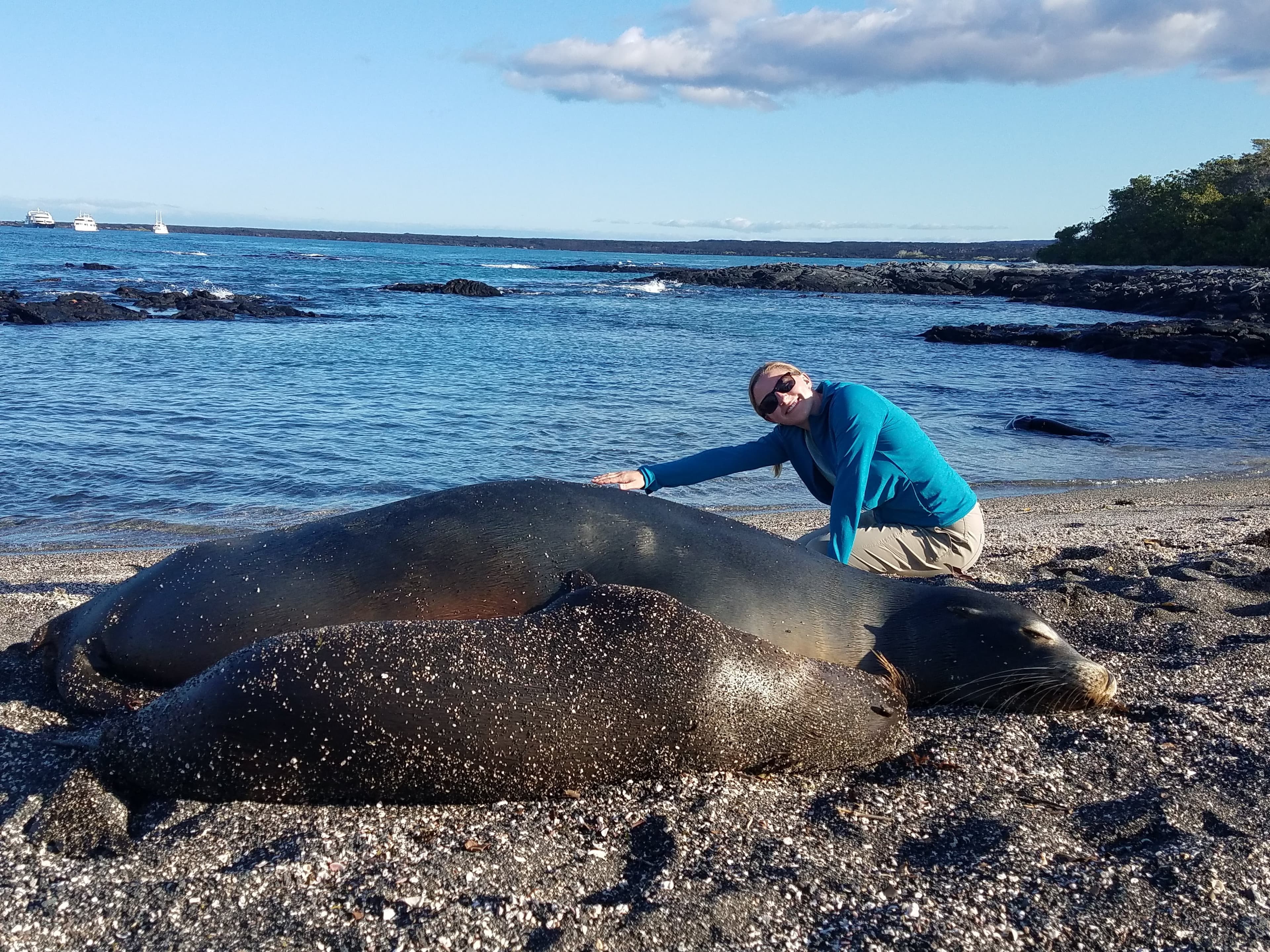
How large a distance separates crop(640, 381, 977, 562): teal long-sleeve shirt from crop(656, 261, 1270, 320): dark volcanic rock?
111 feet

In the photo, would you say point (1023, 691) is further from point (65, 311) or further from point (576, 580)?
point (65, 311)

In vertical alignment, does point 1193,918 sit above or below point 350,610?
below

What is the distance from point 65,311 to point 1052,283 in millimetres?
47894

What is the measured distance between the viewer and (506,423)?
17562mm

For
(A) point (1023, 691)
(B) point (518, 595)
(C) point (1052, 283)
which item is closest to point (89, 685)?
(B) point (518, 595)

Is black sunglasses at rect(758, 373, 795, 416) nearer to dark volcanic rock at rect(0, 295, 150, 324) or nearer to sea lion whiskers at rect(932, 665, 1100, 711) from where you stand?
sea lion whiskers at rect(932, 665, 1100, 711)

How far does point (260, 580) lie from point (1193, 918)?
3.91 m

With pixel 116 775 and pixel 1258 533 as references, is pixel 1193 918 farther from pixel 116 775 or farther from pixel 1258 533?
pixel 1258 533

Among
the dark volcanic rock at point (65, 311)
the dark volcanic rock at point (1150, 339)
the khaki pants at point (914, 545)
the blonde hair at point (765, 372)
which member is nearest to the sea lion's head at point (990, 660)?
the khaki pants at point (914, 545)

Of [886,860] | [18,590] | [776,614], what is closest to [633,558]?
[776,614]

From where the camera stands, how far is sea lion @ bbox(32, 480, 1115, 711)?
4766 millimetres

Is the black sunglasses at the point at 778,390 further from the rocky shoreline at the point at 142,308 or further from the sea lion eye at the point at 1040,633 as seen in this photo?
the rocky shoreline at the point at 142,308

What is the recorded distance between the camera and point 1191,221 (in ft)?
211

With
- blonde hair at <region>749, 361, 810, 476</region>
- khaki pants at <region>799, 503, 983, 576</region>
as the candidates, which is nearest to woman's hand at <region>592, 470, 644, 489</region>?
blonde hair at <region>749, 361, 810, 476</region>
